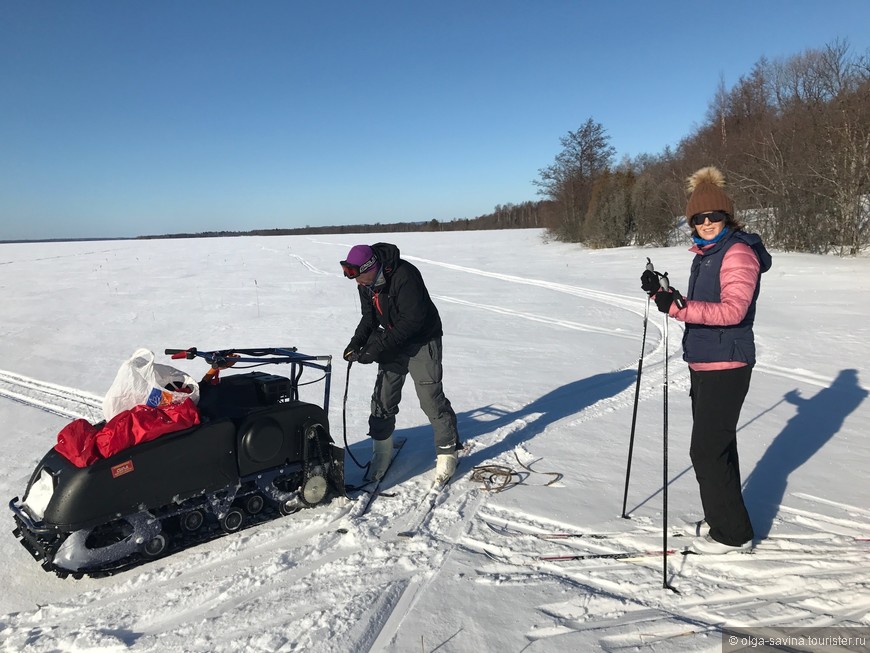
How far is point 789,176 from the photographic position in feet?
66.9

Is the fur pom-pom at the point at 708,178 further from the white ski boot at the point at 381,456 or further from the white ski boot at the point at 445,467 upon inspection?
the white ski boot at the point at 381,456

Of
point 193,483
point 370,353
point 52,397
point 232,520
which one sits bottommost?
point 52,397

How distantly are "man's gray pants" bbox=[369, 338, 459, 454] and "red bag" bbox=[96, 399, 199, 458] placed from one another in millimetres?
1412

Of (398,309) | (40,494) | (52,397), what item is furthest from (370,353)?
(52,397)

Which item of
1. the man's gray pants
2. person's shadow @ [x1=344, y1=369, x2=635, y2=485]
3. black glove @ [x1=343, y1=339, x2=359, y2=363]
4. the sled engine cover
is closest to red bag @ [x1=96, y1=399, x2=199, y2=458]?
the sled engine cover

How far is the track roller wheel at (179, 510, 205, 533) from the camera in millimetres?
3213

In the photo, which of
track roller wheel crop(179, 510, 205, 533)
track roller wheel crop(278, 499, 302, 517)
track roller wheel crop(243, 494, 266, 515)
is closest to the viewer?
track roller wheel crop(179, 510, 205, 533)

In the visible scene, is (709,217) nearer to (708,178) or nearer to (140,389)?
(708,178)

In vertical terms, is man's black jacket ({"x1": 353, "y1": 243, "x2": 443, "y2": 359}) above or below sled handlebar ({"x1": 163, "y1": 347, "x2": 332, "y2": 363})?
above

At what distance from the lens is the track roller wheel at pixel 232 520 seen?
3336mm

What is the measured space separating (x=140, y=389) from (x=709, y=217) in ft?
11.0

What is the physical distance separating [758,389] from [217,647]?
6.19 meters

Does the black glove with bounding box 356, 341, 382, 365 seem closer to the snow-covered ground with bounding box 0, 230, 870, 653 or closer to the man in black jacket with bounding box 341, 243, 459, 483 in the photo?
the man in black jacket with bounding box 341, 243, 459, 483

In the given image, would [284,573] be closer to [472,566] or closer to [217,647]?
[217,647]
